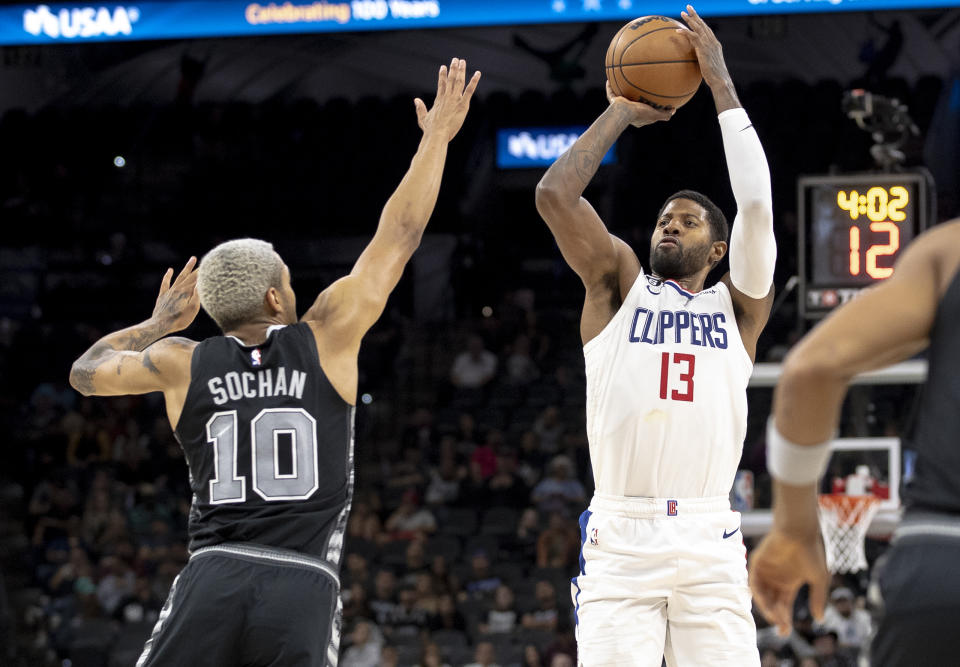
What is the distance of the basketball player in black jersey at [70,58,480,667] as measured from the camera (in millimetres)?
3504

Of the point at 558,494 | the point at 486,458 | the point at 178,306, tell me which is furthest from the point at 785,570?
the point at 486,458

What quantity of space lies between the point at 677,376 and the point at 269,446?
145cm

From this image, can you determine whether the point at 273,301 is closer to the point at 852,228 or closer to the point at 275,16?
the point at 852,228

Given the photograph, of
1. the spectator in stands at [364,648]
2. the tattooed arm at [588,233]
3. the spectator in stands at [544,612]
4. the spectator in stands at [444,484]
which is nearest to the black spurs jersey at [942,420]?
the tattooed arm at [588,233]

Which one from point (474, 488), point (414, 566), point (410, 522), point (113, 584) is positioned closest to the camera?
point (414, 566)

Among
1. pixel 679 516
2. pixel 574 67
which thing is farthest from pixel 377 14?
pixel 679 516

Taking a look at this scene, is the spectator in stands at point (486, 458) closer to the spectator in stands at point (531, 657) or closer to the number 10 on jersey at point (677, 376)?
the spectator in stands at point (531, 657)

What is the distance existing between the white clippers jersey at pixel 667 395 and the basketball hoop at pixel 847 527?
5.05 m

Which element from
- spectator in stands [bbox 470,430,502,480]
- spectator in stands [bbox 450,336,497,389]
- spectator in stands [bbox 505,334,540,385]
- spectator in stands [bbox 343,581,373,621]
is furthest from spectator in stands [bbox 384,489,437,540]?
spectator in stands [bbox 505,334,540,385]

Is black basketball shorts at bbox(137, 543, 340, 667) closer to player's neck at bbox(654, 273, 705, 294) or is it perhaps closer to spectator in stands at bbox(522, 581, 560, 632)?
player's neck at bbox(654, 273, 705, 294)

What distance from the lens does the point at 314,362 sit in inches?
148

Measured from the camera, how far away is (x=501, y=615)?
11.8m

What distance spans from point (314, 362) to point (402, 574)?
Answer: 9.10 m

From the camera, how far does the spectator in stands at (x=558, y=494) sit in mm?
13172
